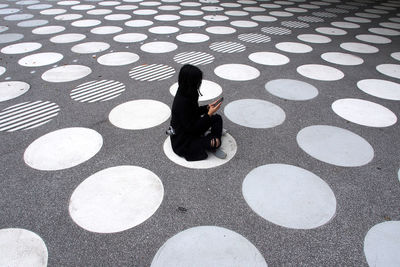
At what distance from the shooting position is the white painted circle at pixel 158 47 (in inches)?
149

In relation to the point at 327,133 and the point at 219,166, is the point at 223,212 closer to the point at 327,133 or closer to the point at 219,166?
the point at 219,166

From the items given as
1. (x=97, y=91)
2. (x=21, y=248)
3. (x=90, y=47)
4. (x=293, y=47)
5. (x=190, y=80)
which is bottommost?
(x=21, y=248)

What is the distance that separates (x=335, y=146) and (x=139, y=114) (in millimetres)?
1651

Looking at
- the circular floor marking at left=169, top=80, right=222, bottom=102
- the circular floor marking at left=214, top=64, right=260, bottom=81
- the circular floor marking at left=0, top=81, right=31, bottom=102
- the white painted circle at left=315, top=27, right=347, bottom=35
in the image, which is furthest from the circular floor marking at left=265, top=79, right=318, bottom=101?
the circular floor marking at left=0, top=81, right=31, bottom=102

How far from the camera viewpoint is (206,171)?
1.83 meters

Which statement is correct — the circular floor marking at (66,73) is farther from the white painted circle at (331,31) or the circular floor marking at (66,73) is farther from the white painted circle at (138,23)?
the white painted circle at (331,31)

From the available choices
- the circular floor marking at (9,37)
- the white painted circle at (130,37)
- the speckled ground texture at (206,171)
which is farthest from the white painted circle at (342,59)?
the circular floor marking at (9,37)

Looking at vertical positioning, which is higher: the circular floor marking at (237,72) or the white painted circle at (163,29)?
the white painted circle at (163,29)

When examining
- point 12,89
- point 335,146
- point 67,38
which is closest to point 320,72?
point 335,146

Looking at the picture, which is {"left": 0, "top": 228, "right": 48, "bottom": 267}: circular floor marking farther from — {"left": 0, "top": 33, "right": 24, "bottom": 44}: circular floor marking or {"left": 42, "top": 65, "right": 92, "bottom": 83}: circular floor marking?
{"left": 0, "top": 33, "right": 24, "bottom": 44}: circular floor marking

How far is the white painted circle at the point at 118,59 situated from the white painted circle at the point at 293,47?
2107 mm

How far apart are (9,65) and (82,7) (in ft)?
11.1

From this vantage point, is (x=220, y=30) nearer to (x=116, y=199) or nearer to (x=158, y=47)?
(x=158, y=47)

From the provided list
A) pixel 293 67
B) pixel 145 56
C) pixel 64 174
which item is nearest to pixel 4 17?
pixel 145 56
